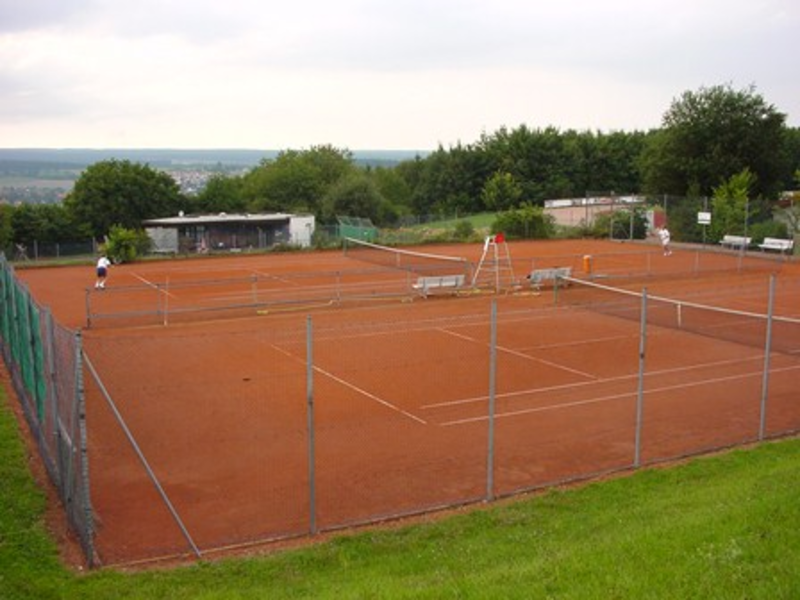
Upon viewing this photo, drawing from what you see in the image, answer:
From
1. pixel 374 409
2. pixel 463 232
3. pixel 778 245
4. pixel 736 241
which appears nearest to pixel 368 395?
pixel 374 409

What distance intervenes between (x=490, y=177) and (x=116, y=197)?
1501 inches

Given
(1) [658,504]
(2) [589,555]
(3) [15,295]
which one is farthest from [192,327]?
(2) [589,555]

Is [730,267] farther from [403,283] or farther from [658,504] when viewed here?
[658,504]

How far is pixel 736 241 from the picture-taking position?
46.5 m

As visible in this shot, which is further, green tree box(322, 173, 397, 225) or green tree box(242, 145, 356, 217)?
green tree box(242, 145, 356, 217)

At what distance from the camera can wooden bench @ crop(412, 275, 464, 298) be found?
107 ft

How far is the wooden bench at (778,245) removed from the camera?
44.4 m

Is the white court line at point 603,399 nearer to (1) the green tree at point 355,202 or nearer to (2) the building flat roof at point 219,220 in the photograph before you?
(2) the building flat roof at point 219,220

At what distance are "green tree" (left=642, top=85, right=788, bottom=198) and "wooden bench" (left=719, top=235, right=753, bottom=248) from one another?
44.8 ft

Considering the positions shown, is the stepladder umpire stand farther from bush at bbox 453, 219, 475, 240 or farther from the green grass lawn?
the green grass lawn

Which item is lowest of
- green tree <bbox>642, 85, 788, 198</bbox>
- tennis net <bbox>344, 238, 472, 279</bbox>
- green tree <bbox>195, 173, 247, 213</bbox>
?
tennis net <bbox>344, 238, 472, 279</bbox>

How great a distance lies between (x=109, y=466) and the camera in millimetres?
13742

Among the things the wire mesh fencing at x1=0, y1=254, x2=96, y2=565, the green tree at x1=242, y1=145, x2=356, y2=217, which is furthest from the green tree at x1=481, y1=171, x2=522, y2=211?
the wire mesh fencing at x1=0, y1=254, x2=96, y2=565

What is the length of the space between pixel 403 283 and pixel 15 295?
71.0ft
